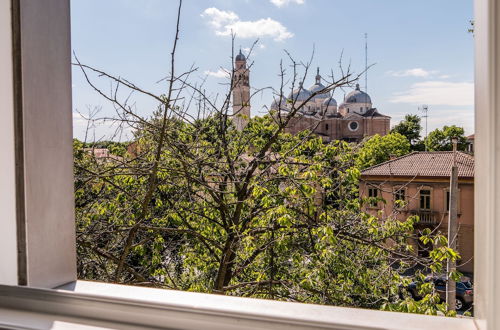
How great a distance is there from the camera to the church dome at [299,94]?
2.26 metres

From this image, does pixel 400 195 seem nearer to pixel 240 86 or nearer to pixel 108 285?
pixel 240 86

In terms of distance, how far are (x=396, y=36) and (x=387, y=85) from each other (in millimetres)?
374

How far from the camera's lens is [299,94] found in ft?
7.48

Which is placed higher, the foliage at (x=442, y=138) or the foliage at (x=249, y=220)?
the foliage at (x=442, y=138)

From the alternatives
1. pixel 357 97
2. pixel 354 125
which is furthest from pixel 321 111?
pixel 354 125

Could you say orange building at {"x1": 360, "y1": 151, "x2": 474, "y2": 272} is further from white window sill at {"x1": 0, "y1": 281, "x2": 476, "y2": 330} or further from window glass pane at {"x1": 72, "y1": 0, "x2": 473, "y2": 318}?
white window sill at {"x1": 0, "y1": 281, "x2": 476, "y2": 330}

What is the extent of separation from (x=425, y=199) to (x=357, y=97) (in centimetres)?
75

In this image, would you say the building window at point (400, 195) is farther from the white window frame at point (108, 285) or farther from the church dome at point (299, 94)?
the white window frame at point (108, 285)

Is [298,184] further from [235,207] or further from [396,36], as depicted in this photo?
[396,36]

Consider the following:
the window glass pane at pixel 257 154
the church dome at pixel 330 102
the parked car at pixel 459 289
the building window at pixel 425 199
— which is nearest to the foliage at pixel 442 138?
the window glass pane at pixel 257 154

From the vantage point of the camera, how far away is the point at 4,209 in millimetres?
667

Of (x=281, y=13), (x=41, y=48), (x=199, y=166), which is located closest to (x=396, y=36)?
(x=281, y=13)

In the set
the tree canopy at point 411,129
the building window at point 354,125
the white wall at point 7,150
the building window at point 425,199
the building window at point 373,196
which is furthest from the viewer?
the building window at point 354,125

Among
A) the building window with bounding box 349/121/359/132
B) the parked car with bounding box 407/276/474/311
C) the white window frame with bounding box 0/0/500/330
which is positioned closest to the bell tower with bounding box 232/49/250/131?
the building window with bounding box 349/121/359/132
